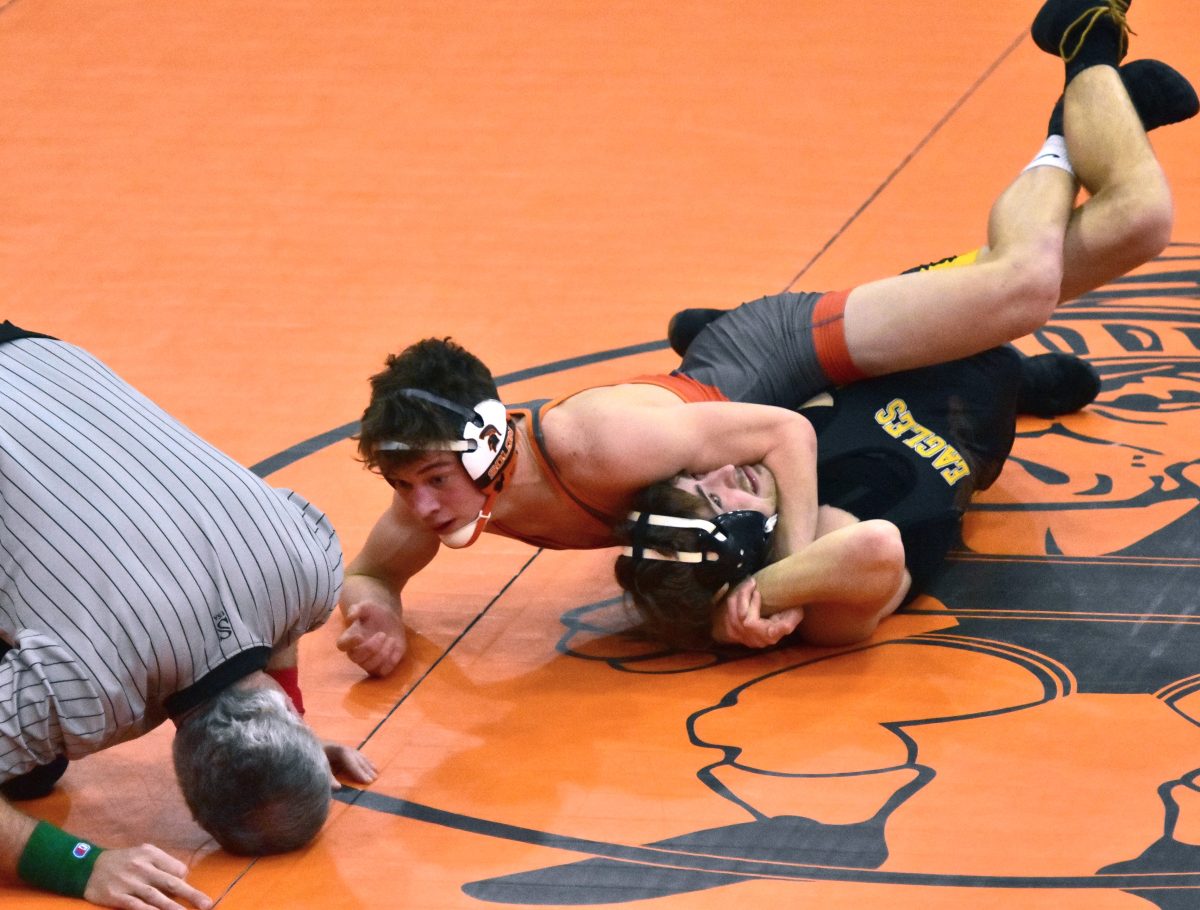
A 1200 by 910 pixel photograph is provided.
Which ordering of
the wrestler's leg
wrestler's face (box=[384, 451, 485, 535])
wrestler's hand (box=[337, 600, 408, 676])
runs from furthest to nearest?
the wrestler's leg
wrestler's hand (box=[337, 600, 408, 676])
wrestler's face (box=[384, 451, 485, 535])

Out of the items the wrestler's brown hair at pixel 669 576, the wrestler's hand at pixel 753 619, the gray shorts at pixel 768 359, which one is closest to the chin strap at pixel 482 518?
the wrestler's brown hair at pixel 669 576

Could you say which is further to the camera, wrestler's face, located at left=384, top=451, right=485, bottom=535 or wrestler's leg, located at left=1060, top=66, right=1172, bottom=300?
wrestler's leg, located at left=1060, top=66, right=1172, bottom=300

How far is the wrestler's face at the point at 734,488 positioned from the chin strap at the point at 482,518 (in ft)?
0.99

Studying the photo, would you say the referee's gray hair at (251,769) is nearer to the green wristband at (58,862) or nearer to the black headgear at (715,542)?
the green wristband at (58,862)

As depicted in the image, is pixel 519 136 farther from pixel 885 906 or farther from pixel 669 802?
pixel 885 906

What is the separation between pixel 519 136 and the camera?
18.9ft

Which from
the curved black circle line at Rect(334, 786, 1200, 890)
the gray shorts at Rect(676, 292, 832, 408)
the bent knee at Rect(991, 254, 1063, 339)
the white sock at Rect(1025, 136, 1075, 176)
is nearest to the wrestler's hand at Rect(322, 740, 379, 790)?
the curved black circle line at Rect(334, 786, 1200, 890)

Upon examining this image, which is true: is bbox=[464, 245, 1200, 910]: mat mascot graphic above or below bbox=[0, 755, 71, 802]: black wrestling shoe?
above

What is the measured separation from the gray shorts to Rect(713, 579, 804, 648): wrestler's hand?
18.9 inches

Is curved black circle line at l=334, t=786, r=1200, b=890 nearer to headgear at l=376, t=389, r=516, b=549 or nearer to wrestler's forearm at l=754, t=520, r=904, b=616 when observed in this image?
headgear at l=376, t=389, r=516, b=549

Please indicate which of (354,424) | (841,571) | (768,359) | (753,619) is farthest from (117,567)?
(354,424)

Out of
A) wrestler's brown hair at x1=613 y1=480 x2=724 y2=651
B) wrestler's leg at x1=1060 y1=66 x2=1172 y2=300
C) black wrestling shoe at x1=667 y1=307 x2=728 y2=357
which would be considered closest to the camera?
wrestler's brown hair at x1=613 y1=480 x2=724 y2=651

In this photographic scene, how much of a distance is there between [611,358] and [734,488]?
123cm

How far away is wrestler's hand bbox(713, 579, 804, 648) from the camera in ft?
10.3
